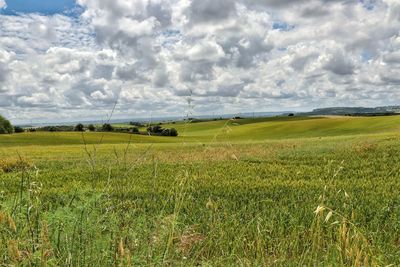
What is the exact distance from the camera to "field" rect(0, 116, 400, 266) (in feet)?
14.0

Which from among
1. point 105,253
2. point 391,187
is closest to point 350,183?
point 391,187

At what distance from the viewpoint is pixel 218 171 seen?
18.8 metres

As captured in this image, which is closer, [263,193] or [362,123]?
[263,193]

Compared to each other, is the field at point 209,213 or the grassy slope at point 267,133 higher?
the field at point 209,213

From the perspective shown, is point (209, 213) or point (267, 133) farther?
point (267, 133)

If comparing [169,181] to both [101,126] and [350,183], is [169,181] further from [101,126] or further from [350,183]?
[101,126]

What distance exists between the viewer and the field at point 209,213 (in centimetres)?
425

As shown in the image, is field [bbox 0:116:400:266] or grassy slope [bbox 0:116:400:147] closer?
field [bbox 0:116:400:266]

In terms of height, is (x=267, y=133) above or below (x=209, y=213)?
below

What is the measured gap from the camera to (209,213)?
978 centimetres

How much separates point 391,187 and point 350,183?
1.50m

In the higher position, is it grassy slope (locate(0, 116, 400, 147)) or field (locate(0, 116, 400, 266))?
field (locate(0, 116, 400, 266))

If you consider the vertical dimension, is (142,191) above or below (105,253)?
below

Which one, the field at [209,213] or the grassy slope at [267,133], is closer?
the field at [209,213]
